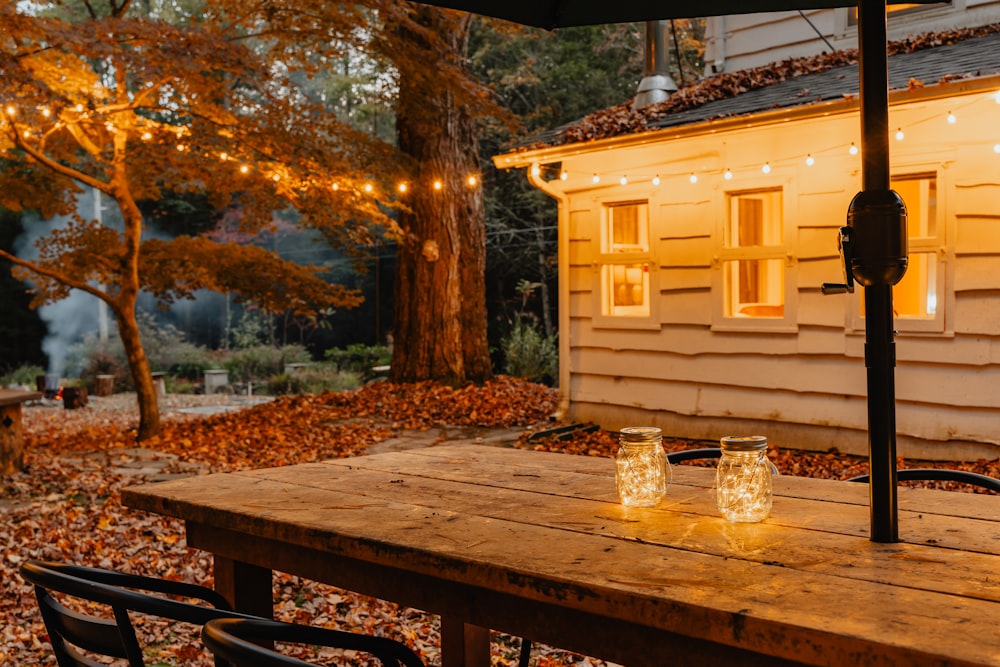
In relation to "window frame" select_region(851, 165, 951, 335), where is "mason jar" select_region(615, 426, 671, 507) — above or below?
below

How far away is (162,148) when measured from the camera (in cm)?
1092

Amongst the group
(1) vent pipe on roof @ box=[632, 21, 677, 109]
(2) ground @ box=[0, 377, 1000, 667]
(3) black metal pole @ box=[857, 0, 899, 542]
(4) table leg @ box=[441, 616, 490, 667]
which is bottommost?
(2) ground @ box=[0, 377, 1000, 667]

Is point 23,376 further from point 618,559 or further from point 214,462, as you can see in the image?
point 618,559

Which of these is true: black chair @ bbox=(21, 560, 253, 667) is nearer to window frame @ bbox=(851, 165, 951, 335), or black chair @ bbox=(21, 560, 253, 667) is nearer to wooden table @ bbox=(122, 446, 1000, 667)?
wooden table @ bbox=(122, 446, 1000, 667)

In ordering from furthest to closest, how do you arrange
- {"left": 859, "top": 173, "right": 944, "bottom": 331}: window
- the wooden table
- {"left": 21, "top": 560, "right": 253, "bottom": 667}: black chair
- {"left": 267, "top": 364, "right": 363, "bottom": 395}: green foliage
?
{"left": 267, "top": 364, "right": 363, "bottom": 395}: green foliage
{"left": 859, "top": 173, "right": 944, "bottom": 331}: window
{"left": 21, "top": 560, "right": 253, "bottom": 667}: black chair
the wooden table

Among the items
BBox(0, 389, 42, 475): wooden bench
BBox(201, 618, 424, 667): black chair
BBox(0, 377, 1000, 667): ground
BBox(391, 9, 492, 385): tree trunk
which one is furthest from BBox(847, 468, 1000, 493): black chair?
BBox(391, 9, 492, 385): tree trunk

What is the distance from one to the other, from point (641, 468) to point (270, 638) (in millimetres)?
963

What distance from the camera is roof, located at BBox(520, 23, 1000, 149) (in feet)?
22.9

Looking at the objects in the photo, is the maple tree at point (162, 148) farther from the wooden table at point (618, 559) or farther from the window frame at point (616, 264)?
the wooden table at point (618, 559)

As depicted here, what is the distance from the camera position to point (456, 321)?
12961mm

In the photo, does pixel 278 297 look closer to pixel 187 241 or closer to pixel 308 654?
pixel 187 241

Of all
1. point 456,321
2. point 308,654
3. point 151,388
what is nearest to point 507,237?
point 456,321

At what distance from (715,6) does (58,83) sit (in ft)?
26.6

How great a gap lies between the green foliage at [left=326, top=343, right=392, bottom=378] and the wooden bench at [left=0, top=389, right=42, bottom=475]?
9.96 meters
